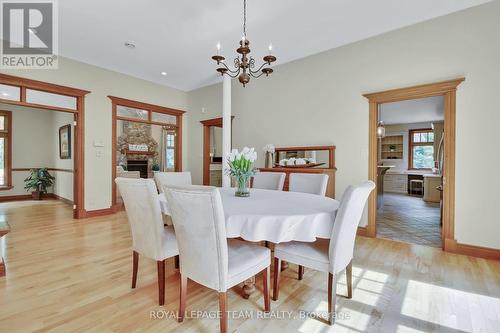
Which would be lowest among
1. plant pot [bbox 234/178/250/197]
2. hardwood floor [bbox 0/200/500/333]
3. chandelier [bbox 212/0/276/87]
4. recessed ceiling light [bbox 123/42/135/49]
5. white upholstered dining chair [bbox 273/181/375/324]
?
hardwood floor [bbox 0/200/500/333]

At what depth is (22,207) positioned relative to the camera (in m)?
5.33

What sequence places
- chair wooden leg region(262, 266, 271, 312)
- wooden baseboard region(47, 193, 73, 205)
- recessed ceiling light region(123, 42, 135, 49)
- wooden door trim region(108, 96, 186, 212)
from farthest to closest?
wooden baseboard region(47, 193, 73, 205)
wooden door trim region(108, 96, 186, 212)
recessed ceiling light region(123, 42, 135, 49)
chair wooden leg region(262, 266, 271, 312)

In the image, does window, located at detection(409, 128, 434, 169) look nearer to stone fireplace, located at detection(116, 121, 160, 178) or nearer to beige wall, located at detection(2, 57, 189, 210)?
beige wall, located at detection(2, 57, 189, 210)

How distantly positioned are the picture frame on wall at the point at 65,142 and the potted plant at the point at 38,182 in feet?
2.18

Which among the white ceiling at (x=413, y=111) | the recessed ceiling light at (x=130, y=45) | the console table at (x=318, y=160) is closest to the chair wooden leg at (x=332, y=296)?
the console table at (x=318, y=160)

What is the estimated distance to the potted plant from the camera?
634cm

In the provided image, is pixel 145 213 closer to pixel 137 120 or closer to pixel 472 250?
pixel 472 250

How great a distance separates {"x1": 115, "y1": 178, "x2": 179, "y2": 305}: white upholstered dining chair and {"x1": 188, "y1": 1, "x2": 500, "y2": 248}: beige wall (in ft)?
9.18

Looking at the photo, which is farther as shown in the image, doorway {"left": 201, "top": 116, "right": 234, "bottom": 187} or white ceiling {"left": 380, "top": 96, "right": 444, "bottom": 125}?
white ceiling {"left": 380, "top": 96, "right": 444, "bottom": 125}

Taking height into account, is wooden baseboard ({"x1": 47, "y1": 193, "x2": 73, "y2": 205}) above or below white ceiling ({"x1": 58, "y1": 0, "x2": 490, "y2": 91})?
below

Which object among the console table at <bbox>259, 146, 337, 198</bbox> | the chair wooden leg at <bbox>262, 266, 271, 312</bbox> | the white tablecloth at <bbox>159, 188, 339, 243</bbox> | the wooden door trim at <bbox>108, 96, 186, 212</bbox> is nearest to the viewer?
the white tablecloth at <bbox>159, 188, 339, 243</bbox>

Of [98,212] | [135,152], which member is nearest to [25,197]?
[135,152]

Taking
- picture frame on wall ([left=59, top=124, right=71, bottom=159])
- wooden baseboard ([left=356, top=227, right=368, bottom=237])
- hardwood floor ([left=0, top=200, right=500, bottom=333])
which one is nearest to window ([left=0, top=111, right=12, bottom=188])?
picture frame on wall ([left=59, top=124, right=71, bottom=159])

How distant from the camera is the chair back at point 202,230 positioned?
128cm
